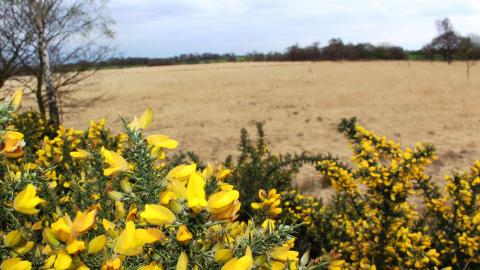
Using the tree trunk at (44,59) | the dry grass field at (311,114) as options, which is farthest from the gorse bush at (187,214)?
the tree trunk at (44,59)

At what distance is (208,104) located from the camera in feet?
57.7

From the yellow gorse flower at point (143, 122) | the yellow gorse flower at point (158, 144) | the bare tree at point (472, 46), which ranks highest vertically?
the bare tree at point (472, 46)

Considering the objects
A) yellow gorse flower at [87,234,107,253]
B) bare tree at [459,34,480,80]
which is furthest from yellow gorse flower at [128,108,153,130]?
bare tree at [459,34,480,80]

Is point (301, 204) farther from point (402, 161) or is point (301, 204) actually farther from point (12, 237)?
point (12, 237)

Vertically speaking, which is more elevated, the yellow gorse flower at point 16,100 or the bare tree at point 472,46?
the bare tree at point 472,46

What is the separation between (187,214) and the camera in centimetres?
69

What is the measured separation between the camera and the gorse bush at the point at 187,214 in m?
0.73

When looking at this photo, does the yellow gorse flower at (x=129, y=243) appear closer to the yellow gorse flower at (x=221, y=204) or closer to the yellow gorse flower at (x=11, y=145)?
the yellow gorse flower at (x=221, y=204)

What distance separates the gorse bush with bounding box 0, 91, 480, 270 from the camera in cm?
73

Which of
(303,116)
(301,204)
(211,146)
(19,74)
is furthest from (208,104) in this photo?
(301,204)

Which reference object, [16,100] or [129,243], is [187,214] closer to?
[129,243]

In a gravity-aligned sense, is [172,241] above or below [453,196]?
above

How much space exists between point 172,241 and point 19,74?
9.03 meters

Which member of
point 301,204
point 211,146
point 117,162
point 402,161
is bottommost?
point 211,146
